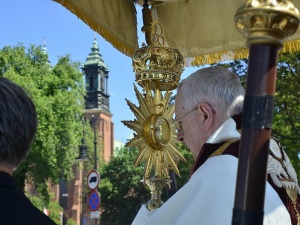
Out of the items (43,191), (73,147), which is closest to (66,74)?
(73,147)

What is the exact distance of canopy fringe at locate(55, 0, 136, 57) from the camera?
13.5ft

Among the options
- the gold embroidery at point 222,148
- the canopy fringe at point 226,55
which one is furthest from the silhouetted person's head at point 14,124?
the canopy fringe at point 226,55

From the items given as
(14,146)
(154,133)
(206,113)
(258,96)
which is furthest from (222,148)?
(154,133)

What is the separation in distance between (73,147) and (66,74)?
168 inches

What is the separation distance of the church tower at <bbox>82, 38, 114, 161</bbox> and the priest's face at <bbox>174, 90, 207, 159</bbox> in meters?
73.1

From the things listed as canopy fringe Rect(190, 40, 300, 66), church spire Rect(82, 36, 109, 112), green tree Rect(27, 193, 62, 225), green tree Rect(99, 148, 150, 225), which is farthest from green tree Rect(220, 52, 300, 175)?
church spire Rect(82, 36, 109, 112)

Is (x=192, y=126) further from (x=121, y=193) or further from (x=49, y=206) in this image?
(x=121, y=193)

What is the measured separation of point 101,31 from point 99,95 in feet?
250

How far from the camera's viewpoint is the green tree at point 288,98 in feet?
44.1

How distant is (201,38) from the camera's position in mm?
4973

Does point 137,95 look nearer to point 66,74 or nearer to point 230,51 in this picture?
point 230,51

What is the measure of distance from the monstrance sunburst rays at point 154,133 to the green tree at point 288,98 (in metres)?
9.22

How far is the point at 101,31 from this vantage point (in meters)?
4.55

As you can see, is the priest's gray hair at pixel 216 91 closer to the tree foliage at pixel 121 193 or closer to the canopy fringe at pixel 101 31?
the canopy fringe at pixel 101 31
